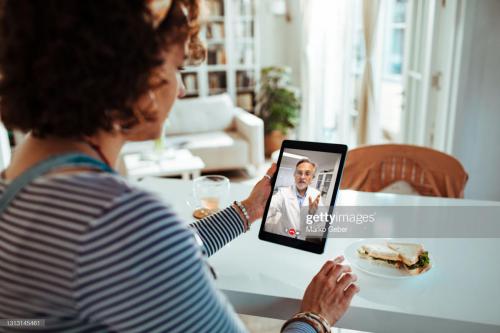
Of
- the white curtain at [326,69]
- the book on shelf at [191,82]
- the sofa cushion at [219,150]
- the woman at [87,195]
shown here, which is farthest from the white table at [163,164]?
the woman at [87,195]

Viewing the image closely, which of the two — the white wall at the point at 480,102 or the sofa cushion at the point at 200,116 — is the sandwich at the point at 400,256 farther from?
the sofa cushion at the point at 200,116

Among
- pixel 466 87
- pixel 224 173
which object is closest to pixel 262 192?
pixel 466 87

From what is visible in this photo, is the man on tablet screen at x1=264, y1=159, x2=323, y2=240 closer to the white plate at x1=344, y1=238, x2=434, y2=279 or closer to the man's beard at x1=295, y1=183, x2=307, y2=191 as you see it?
the man's beard at x1=295, y1=183, x2=307, y2=191

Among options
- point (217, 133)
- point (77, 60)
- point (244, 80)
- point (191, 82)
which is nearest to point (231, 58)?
point (244, 80)

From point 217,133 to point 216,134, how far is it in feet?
0.14

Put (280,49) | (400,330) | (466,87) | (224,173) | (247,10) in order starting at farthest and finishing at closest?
(280,49) < (247,10) < (224,173) < (466,87) < (400,330)

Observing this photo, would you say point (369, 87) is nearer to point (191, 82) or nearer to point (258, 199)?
point (191, 82)

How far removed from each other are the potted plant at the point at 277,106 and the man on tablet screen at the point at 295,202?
3.82 m

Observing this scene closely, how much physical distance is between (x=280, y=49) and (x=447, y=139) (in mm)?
3458

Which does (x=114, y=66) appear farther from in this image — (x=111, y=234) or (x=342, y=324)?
(x=342, y=324)

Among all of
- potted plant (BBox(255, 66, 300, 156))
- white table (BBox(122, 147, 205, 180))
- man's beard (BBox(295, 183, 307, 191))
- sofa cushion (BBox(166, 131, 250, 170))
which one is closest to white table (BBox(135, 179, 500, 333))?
man's beard (BBox(295, 183, 307, 191))

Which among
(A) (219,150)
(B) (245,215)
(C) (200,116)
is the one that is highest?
(B) (245,215)

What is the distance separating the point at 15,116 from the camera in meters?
0.56

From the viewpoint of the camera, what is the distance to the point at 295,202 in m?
1.01
